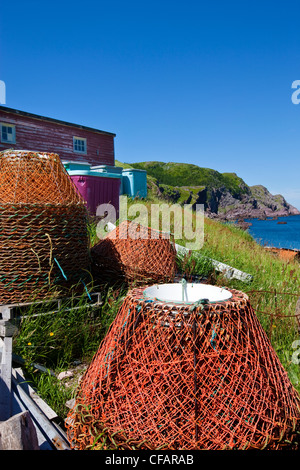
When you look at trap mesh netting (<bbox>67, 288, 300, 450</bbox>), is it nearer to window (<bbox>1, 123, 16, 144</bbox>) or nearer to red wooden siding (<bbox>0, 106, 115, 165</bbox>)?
red wooden siding (<bbox>0, 106, 115, 165</bbox>)

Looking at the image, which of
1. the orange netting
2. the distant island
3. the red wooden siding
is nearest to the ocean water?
the orange netting

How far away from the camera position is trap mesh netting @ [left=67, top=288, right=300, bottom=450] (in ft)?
5.78

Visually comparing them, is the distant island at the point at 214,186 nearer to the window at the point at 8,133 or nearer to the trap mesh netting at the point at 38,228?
the window at the point at 8,133

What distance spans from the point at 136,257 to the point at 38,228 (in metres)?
1.54

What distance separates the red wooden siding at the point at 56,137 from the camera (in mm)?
18875

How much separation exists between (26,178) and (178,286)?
2577mm

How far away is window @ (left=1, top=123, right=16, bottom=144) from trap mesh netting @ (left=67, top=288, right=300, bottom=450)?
61.3 ft

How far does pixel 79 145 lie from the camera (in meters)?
22.1

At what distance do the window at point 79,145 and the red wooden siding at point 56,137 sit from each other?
20cm

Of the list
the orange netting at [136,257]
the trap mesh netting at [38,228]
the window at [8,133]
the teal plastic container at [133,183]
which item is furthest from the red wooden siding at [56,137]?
the trap mesh netting at [38,228]

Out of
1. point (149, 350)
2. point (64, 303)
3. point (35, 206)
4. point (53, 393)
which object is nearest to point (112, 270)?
point (64, 303)

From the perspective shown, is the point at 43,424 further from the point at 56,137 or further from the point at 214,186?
the point at 214,186

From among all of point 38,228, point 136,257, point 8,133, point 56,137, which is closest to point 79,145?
point 56,137
